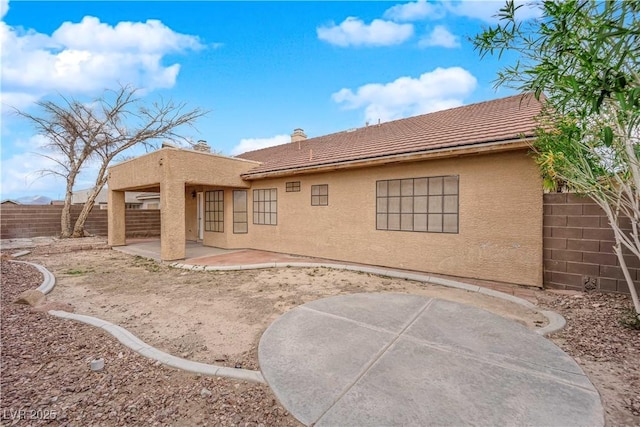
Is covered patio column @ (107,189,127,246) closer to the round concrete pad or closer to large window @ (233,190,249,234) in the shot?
large window @ (233,190,249,234)

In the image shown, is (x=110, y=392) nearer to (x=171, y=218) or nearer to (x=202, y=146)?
(x=171, y=218)

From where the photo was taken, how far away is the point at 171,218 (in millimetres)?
8531

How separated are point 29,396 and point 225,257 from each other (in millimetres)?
6847

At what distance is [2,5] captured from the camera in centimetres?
571

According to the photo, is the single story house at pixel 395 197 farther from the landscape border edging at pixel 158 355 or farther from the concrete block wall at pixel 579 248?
the landscape border edging at pixel 158 355

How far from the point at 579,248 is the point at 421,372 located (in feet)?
15.7

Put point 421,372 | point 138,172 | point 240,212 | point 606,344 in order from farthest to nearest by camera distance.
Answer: point 240,212, point 138,172, point 606,344, point 421,372

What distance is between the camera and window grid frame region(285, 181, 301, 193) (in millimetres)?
9539

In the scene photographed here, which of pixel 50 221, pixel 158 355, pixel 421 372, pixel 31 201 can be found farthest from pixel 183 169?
pixel 31 201

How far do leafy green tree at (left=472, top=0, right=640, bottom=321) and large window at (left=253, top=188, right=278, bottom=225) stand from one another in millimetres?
7847

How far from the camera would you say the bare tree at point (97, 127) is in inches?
567

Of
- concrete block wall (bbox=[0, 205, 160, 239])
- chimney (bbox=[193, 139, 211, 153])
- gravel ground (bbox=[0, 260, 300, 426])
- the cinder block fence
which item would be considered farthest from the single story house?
gravel ground (bbox=[0, 260, 300, 426])

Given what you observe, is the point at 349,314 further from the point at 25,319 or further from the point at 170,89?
the point at 170,89

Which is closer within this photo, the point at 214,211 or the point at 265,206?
the point at 265,206
